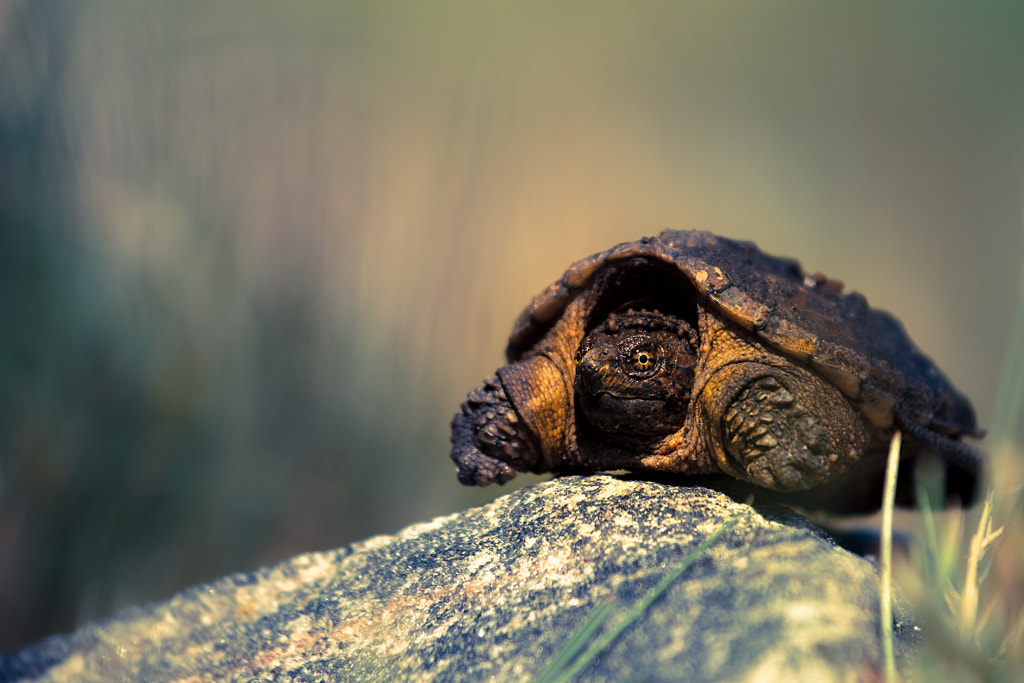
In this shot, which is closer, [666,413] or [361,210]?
[666,413]

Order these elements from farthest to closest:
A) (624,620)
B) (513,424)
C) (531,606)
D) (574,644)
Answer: (513,424) < (531,606) < (624,620) < (574,644)

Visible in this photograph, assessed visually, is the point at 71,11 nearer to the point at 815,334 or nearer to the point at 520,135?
the point at 520,135

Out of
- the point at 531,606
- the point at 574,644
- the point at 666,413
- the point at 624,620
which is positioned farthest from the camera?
the point at 666,413

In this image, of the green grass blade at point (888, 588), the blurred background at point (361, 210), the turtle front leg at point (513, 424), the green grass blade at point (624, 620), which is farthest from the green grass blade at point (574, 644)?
the blurred background at point (361, 210)

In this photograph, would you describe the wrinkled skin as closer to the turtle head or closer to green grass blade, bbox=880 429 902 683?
the turtle head

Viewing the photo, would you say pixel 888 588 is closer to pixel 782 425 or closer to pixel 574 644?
pixel 574 644

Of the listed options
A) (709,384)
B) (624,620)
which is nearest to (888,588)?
(624,620)

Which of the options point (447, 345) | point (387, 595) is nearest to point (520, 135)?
point (447, 345)
